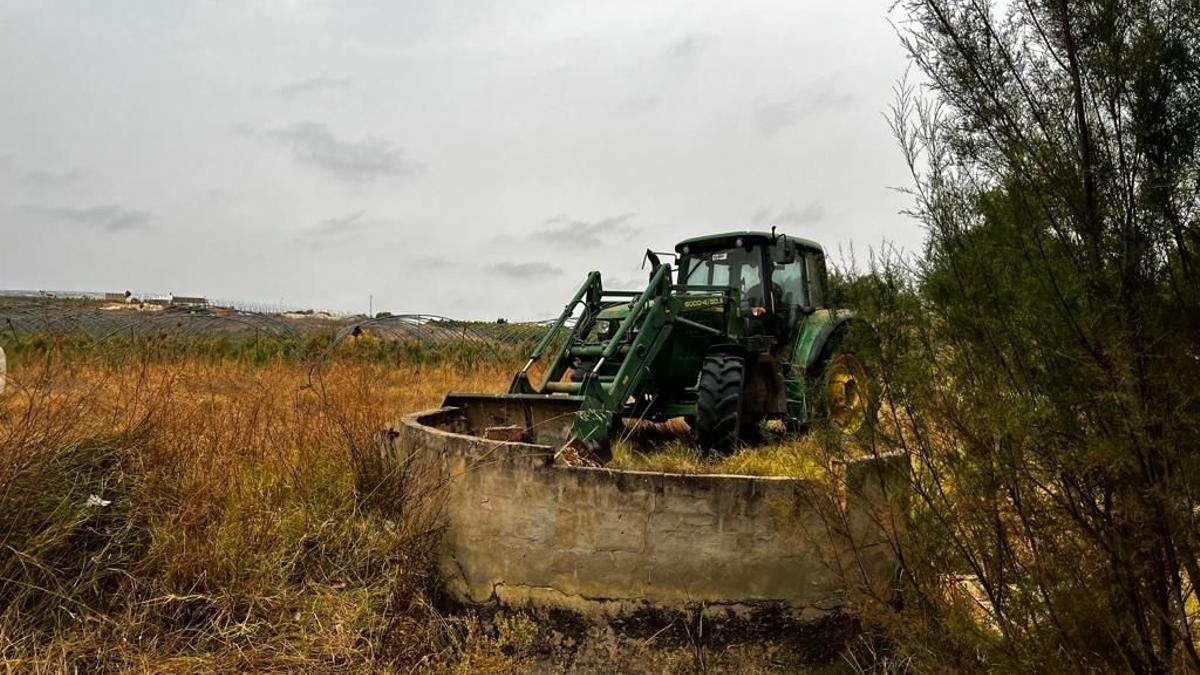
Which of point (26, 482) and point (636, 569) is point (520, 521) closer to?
point (636, 569)

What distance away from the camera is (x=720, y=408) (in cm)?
641

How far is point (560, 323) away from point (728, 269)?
2.01 meters

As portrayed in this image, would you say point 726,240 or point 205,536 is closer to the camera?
point 205,536

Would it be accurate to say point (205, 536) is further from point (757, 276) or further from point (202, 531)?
point (757, 276)

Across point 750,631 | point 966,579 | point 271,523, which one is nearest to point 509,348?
point 271,523

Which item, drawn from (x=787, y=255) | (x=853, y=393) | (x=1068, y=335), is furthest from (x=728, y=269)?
(x=1068, y=335)

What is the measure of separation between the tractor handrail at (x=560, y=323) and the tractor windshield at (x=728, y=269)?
1.25 m

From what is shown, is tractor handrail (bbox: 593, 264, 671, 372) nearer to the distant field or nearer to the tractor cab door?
the distant field

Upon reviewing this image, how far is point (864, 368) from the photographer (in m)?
3.68

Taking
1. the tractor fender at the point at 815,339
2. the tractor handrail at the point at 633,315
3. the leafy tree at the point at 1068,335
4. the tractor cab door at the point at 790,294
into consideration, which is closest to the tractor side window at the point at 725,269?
A: the tractor cab door at the point at 790,294

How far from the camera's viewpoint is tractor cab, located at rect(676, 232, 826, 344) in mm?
7887

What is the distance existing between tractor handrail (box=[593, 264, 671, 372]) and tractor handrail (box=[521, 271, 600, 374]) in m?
0.51

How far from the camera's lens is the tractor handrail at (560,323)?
6.73 metres

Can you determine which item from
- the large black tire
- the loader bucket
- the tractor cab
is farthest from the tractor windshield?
the loader bucket
